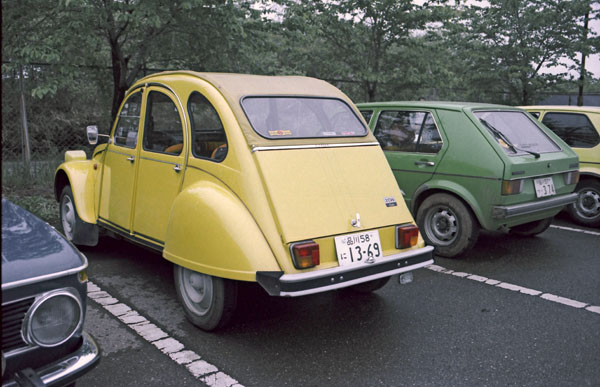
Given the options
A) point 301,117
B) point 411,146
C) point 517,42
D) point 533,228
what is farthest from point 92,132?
point 517,42

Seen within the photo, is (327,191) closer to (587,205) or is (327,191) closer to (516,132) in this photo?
(516,132)

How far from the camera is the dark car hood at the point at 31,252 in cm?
233

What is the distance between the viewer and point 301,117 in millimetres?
4480

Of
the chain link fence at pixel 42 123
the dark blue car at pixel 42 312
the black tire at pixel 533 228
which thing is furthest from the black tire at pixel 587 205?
the chain link fence at pixel 42 123

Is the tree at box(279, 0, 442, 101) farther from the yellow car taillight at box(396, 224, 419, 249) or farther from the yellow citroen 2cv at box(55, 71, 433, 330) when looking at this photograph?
the yellow car taillight at box(396, 224, 419, 249)

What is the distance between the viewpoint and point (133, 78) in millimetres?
9453

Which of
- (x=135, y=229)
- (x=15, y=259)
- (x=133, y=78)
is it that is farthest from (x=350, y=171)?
(x=133, y=78)

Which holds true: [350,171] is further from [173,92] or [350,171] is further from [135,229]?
[135,229]

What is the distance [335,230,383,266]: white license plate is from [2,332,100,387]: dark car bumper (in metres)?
1.78

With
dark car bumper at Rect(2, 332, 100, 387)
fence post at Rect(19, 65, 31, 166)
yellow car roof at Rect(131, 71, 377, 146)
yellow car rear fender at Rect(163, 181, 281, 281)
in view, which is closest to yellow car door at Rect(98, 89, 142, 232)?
yellow car roof at Rect(131, 71, 377, 146)

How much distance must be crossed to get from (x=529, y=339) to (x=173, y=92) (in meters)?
3.47

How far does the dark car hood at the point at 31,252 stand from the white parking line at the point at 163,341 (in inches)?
50.3

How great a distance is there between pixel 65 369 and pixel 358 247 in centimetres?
214

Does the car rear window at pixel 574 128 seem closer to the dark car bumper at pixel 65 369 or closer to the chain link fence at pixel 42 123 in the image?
the dark car bumper at pixel 65 369
